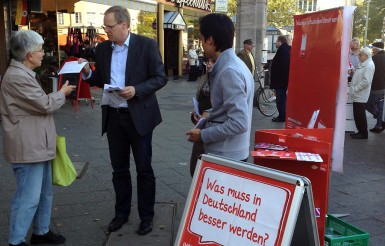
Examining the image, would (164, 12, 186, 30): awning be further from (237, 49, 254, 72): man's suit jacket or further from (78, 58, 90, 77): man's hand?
(78, 58, 90, 77): man's hand

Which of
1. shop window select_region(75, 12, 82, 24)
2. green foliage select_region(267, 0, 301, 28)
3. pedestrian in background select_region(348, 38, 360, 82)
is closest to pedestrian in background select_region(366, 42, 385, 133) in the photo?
pedestrian in background select_region(348, 38, 360, 82)

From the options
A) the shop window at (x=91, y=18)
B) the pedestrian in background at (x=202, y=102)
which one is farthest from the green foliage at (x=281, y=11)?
the pedestrian in background at (x=202, y=102)

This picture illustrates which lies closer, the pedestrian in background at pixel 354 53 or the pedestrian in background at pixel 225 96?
the pedestrian in background at pixel 225 96

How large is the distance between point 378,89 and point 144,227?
670 cm

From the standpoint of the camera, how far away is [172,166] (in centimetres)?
598

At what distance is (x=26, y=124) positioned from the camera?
10.5ft

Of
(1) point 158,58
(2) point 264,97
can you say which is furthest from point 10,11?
(1) point 158,58

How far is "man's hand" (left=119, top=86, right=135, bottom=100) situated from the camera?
3416mm

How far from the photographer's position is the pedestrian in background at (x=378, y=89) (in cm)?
866

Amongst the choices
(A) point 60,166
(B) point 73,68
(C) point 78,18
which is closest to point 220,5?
(C) point 78,18

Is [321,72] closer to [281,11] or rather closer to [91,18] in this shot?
[91,18]

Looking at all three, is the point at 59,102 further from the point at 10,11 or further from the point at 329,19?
the point at 10,11

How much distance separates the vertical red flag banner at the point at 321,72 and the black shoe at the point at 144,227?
1661mm

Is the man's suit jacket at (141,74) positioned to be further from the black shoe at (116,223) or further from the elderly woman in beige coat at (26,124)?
the black shoe at (116,223)
